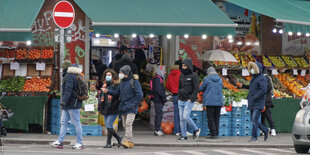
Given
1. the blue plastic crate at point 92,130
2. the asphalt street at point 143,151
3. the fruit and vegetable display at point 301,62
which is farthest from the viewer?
the fruit and vegetable display at point 301,62

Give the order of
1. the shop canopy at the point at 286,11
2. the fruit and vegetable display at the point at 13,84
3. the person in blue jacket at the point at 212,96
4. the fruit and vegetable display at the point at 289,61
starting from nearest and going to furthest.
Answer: the person in blue jacket at the point at 212,96 < the fruit and vegetable display at the point at 13,84 < the shop canopy at the point at 286,11 < the fruit and vegetable display at the point at 289,61

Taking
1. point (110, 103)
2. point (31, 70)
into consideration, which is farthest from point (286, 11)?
point (31, 70)

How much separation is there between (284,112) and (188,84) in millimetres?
4024

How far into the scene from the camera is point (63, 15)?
1465cm

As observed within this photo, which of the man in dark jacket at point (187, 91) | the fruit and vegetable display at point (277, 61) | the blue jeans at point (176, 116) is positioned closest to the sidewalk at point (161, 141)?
the man in dark jacket at point (187, 91)

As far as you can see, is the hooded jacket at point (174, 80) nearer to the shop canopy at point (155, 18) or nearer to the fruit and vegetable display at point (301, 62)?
the shop canopy at point (155, 18)

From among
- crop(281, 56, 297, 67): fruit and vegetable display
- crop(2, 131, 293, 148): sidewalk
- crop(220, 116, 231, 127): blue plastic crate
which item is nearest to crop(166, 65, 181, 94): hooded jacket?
crop(2, 131, 293, 148): sidewalk

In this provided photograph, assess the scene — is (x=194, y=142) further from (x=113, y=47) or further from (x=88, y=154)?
(x=113, y=47)

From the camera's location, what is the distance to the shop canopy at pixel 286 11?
1694 centimetres

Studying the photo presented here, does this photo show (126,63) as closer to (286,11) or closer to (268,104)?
(268,104)

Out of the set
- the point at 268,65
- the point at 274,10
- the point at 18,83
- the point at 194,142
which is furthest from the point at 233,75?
the point at 18,83

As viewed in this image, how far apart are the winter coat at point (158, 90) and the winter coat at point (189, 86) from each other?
3.82 feet

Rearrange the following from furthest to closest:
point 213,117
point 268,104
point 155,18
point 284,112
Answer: point 284,112, point 268,104, point 155,18, point 213,117

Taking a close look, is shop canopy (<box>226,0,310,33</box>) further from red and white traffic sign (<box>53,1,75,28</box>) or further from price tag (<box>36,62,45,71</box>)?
price tag (<box>36,62,45,71</box>)
